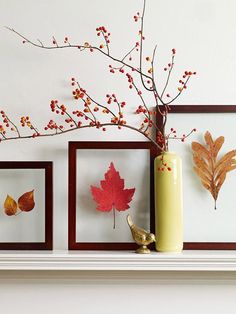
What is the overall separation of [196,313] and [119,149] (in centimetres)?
Result: 49

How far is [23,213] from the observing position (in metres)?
1.45

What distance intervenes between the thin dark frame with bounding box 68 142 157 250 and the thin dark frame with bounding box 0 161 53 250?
0.05 m

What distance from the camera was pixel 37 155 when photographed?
4.86ft

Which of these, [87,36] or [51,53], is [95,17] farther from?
[51,53]

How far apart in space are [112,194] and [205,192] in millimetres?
258

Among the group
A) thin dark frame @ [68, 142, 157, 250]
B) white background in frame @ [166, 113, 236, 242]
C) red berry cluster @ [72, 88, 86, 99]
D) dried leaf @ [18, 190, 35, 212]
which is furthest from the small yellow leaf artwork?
dried leaf @ [18, 190, 35, 212]

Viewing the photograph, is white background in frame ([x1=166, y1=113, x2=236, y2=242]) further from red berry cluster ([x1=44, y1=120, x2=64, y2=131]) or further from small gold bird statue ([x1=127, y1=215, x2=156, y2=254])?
red berry cluster ([x1=44, y1=120, x2=64, y2=131])

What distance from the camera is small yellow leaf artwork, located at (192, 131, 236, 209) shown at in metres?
1.45

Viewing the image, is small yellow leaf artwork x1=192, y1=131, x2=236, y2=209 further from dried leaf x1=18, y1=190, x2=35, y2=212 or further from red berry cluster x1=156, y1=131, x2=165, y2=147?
dried leaf x1=18, y1=190, x2=35, y2=212

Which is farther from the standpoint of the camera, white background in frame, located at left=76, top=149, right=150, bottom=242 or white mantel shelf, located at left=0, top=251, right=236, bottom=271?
white background in frame, located at left=76, top=149, right=150, bottom=242

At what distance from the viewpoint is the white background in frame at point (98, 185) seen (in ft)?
4.75

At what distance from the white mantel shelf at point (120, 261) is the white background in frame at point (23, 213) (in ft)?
0.34

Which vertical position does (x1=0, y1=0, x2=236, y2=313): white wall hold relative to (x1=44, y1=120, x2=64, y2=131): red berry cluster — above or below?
above

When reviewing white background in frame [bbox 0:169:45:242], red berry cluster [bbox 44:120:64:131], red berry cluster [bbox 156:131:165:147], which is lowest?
white background in frame [bbox 0:169:45:242]
